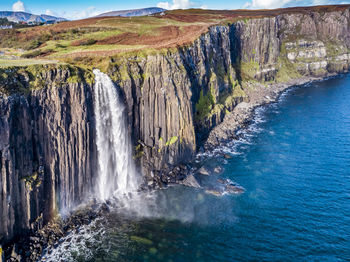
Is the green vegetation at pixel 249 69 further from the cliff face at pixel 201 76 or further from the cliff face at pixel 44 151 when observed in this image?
the cliff face at pixel 44 151

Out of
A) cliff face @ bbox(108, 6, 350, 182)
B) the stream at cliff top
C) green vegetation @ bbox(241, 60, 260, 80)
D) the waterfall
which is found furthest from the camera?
green vegetation @ bbox(241, 60, 260, 80)

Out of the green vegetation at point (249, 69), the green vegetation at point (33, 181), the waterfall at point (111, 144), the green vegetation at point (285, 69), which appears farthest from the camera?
the green vegetation at point (285, 69)

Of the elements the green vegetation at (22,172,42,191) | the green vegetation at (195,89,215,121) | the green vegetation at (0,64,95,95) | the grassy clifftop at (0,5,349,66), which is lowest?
the green vegetation at (22,172,42,191)

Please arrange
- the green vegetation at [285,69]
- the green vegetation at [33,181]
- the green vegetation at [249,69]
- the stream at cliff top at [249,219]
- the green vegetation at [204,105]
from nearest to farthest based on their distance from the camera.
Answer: the stream at cliff top at [249,219] < the green vegetation at [33,181] < the green vegetation at [204,105] < the green vegetation at [249,69] < the green vegetation at [285,69]

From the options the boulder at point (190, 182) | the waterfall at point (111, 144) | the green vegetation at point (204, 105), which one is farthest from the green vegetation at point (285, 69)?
the waterfall at point (111, 144)

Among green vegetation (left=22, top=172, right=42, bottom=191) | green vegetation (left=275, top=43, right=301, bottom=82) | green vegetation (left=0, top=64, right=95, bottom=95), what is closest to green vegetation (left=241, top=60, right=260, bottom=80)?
green vegetation (left=275, top=43, right=301, bottom=82)

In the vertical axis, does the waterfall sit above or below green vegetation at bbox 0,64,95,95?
below

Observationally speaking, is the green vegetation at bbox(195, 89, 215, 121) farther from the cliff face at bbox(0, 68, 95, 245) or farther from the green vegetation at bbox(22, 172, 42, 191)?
the green vegetation at bbox(22, 172, 42, 191)
